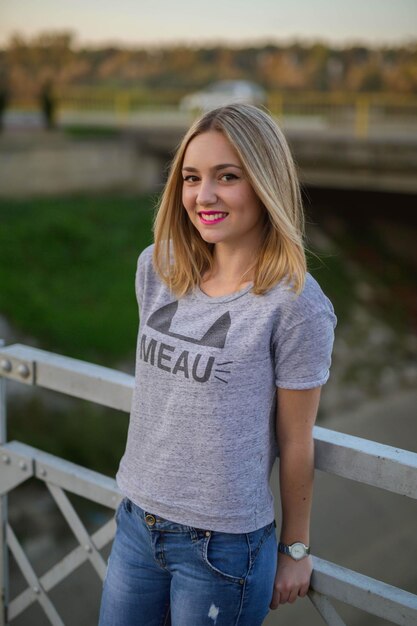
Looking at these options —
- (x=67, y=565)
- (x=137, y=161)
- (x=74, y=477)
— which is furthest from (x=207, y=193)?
(x=137, y=161)

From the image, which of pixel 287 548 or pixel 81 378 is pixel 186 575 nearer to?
pixel 287 548

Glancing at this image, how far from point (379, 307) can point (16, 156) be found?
22.8 feet

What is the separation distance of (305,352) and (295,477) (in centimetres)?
28

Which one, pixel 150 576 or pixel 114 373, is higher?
pixel 114 373

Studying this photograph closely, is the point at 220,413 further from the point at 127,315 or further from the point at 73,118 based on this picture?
the point at 73,118

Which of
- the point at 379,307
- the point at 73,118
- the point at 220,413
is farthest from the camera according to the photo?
the point at 73,118

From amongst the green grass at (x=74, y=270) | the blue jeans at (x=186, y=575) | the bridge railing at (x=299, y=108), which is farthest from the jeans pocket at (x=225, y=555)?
the bridge railing at (x=299, y=108)

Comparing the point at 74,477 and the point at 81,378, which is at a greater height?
the point at 81,378

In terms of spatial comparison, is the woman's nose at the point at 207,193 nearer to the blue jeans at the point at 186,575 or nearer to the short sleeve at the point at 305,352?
the short sleeve at the point at 305,352

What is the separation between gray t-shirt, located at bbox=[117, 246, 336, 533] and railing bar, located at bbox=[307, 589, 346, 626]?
24 cm

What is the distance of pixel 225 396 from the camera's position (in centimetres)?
146

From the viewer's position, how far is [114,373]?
185 centimetres

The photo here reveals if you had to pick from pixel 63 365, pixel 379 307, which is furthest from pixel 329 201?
pixel 63 365

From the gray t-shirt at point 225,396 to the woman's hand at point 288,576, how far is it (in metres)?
0.12
